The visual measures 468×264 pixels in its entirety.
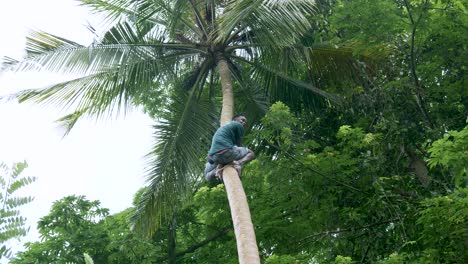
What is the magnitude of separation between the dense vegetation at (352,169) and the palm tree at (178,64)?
0.33 metres

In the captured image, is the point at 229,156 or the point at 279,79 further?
the point at 279,79

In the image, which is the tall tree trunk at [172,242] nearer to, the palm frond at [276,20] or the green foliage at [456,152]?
the palm frond at [276,20]

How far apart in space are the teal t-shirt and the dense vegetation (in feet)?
4.78

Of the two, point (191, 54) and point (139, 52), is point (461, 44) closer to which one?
point (191, 54)

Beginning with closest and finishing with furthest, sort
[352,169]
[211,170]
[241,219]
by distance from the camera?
[241,219] < [211,170] < [352,169]

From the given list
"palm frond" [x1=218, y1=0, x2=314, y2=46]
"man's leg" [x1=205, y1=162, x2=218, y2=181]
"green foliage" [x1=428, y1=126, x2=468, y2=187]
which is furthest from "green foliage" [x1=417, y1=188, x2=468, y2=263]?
"palm frond" [x1=218, y1=0, x2=314, y2=46]

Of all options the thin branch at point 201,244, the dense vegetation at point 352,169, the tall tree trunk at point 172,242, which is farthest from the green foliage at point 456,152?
the tall tree trunk at point 172,242

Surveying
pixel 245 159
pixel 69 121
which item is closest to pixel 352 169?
pixel 245 159

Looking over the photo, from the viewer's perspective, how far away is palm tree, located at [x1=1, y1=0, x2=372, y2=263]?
36.4 feet

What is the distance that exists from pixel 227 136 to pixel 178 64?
3755mm

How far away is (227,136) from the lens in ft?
29.1

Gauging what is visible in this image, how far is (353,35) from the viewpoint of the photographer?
1252 centimetres

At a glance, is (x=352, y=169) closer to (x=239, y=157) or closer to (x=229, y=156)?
(x=239, y=157)

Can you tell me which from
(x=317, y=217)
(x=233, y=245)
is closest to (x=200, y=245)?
(x=233, y=245)
